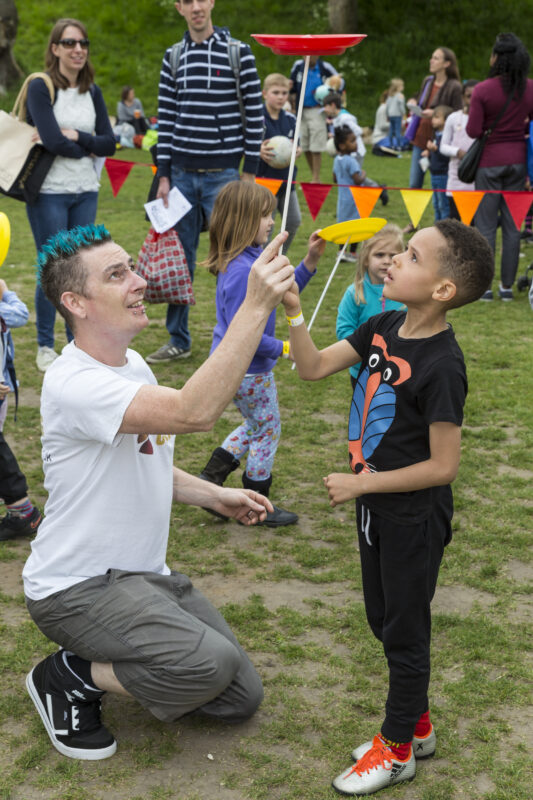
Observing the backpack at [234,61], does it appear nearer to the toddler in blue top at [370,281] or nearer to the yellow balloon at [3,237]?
Result: the toddler in blue top at [370,281]

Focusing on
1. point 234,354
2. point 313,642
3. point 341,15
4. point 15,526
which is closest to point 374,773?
point 313,642

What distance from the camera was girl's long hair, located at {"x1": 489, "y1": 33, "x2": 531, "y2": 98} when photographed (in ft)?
25.5

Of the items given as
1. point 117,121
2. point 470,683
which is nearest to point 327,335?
point 470,683

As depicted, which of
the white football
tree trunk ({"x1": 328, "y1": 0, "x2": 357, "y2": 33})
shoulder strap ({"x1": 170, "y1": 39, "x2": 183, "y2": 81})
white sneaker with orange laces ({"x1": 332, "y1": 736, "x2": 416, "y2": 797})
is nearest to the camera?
white sneaker with orange laces ({"x1": 332, "y1": 736, "x2": 416, "y2": 797})

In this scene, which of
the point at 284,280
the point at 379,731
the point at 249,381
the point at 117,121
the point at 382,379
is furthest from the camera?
the point at 117,121

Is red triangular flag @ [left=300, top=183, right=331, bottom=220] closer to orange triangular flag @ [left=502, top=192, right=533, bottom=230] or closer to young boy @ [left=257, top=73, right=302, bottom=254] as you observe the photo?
young boy @ [left=257, top=73, right=302, bottom=254]

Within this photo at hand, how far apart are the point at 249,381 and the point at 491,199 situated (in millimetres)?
4753

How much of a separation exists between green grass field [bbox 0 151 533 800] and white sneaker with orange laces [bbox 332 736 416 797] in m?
0.05

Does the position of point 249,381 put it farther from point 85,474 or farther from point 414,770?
point 414,770

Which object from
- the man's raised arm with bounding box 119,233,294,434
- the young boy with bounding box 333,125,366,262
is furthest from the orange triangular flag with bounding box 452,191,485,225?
the man's raised arm with bounding box 119,233,294,434

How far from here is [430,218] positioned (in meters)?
12.5

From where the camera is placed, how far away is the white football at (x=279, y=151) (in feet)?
25.9

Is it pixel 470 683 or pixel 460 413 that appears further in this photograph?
pixel 470 683

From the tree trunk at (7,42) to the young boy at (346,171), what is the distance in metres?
12.4
